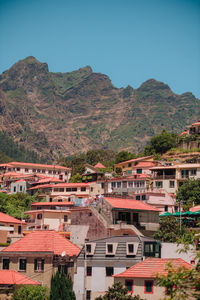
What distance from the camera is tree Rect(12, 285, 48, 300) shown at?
44.7 meters

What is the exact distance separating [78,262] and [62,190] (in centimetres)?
5756

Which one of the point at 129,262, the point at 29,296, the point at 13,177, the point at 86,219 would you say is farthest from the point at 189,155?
the point at 29,296

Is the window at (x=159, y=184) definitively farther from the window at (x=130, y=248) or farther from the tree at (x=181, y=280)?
the tree at (x=181, y=280)

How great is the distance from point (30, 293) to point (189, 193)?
48383 millimetres

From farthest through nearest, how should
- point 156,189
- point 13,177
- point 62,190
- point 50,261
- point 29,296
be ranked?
point 13,177
point 62,190
point 156,189
point 50,261
point 29,296

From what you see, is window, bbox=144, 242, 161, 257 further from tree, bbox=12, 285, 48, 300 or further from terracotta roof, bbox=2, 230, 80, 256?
tree, bbox=12, 285, 48, 300

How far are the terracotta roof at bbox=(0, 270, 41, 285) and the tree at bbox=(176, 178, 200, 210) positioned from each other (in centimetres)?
4262

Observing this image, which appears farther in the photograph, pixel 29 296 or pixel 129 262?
pixel 129 262

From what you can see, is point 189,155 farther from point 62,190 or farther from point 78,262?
point 78,262

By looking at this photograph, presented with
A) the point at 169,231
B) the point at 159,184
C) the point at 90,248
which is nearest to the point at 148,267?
the point at 90,248

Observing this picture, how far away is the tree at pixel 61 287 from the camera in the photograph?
152 ft

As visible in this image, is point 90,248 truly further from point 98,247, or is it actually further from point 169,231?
point 169,231

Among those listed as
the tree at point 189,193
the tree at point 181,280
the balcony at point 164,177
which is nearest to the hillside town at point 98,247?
the tree at point 189,193

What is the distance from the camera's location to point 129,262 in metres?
51.4
